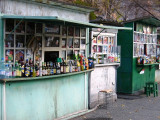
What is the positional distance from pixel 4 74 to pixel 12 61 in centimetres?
52

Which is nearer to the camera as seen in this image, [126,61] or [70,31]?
[70,31]

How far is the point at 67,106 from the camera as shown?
7.93m

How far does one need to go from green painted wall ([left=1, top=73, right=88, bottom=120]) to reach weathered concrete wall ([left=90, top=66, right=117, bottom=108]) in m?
0.64

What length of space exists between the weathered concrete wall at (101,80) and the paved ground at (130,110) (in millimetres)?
489

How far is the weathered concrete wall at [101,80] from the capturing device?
9434mm

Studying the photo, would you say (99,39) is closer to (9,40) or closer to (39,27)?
(39,27)

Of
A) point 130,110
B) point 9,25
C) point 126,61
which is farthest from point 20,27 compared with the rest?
point 126,61

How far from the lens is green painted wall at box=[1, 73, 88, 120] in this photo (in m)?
6.32

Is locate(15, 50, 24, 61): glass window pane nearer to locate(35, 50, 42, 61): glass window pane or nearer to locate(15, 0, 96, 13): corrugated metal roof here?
locate(35, 50, 42, 61): glass window pane

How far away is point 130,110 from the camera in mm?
9383

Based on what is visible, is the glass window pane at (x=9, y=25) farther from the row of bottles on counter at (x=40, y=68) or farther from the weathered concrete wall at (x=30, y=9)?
the row of bottles on counter at (x=40, y=68)

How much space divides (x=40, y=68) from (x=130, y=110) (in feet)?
13.5

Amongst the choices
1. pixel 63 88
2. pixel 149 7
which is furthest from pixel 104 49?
pixel 149 7

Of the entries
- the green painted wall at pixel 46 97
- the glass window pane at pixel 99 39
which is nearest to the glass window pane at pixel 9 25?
the green painted wall at pixel 46 97
